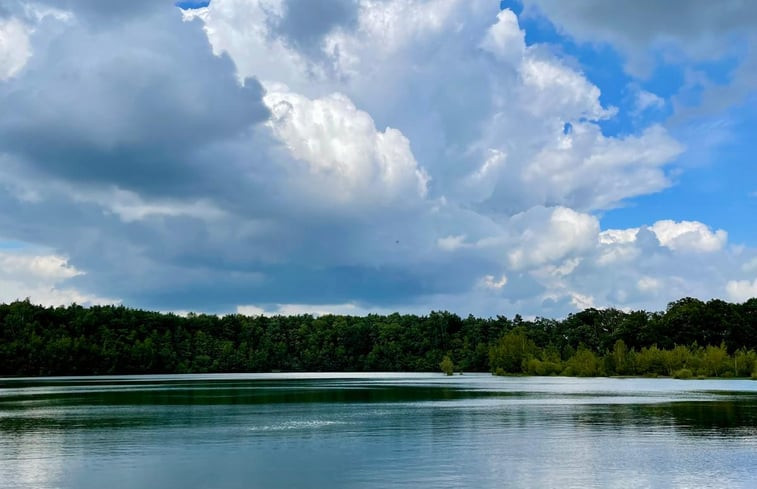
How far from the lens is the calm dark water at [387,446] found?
33531 mm

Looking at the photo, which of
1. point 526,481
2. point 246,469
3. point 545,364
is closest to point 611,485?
point 526,481

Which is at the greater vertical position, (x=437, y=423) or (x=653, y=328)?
A: (x=653, y=328)

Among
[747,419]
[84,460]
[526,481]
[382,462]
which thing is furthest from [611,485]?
[747,419]

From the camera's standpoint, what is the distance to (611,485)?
31172mm

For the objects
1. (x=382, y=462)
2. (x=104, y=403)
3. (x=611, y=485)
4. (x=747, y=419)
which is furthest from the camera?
(x=104, y=403)

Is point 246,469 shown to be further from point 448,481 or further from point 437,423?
point 437,423

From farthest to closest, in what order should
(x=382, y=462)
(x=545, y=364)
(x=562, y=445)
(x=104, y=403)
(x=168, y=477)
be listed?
(x=545, y=364), (x=104, y=403), (x=562, y=445), (x=382, y=462), (x=168, y=477)

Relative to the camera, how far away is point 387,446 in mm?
44500

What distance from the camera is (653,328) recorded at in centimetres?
19375

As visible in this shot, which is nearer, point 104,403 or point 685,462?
point 685,462

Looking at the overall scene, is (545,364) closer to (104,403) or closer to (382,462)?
(104,403)

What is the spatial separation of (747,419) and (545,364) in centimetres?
13395

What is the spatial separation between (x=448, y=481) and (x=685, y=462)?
12.5m

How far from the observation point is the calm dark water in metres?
33.5
